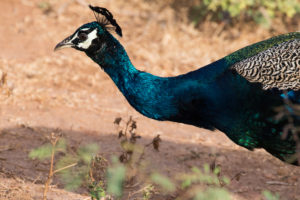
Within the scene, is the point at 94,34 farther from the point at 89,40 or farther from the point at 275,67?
the point at 275,67

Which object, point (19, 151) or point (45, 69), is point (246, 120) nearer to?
point (19, 151)

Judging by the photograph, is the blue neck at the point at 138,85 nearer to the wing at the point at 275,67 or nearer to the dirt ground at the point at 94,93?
the wing at the point at 275,67

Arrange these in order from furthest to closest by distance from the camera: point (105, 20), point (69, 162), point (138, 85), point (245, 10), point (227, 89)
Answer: point (245, 10), point (69, 162), point (105, 20), point (138, 85), point (227, 89)

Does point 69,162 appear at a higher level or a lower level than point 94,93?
lower

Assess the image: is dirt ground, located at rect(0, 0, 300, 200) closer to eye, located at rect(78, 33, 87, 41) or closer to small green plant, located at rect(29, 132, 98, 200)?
small green plant, located at rect(29, 132, 98, 200)

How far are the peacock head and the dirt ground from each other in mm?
839

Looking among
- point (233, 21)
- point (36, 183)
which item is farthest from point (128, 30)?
point (36, 183)

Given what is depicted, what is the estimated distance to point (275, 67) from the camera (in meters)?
2.95

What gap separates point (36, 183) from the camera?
321cm

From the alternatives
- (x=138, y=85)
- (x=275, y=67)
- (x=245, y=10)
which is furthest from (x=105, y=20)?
(x=245, y=10)

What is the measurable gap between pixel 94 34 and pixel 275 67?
3.35 ft

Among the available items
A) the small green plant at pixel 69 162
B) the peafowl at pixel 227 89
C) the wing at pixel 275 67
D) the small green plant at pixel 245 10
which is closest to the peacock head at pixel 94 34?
the peafowl at pixel 227 89

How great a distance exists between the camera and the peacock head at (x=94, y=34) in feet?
10.0

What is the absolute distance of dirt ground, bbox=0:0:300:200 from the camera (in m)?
3.59
